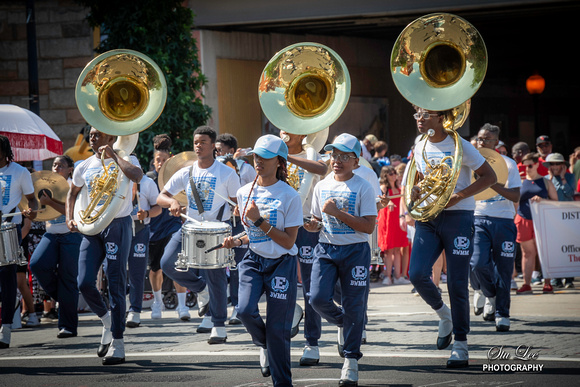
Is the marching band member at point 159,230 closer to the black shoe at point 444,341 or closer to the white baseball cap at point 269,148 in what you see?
the black shoe at point 444,341

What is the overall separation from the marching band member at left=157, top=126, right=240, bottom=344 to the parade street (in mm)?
433

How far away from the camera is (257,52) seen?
61.1 ft

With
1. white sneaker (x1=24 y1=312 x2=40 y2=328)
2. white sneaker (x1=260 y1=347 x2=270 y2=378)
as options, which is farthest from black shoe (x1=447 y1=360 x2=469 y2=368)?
white sneaker (x1=24 y1=312 x2=40 y2=328)

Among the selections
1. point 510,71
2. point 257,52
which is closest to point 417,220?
point 257,52

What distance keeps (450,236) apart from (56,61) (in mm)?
12374

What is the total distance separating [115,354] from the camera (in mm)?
7941

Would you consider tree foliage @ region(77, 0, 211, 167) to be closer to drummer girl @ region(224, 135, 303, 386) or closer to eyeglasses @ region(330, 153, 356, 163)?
eyeglasses @ region(330, 153, 356, 163)

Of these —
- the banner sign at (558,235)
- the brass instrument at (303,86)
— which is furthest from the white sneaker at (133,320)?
the banner sign at (558,235)

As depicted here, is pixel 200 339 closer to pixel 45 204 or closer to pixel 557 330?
pixel 45 204

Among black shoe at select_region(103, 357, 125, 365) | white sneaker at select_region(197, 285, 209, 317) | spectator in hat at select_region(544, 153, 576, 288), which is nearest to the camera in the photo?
black shoe at select_region(103, 357, 125, 365)

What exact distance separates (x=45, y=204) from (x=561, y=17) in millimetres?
13008

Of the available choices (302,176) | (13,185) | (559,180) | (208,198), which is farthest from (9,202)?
(559,180)

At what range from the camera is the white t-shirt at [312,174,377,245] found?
6.96 metres

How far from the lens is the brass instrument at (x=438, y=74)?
24.5ft
